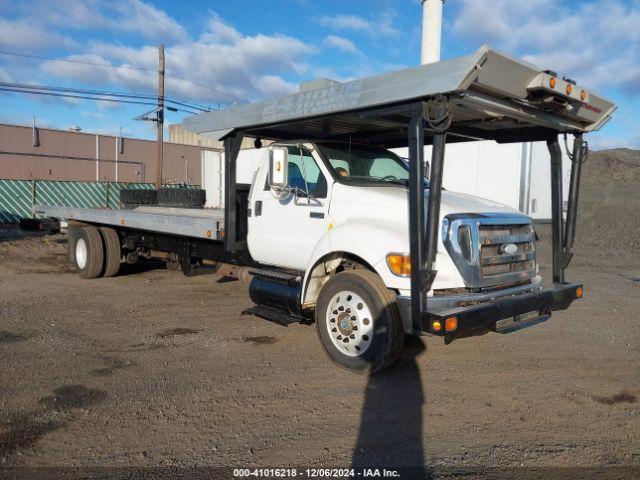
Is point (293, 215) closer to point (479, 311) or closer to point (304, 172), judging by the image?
point (304, 172)

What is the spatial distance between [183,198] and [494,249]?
20.0ft

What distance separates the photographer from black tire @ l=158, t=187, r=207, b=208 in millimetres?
9453

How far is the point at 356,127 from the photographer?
6.06 meters

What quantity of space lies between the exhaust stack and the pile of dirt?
6.83m

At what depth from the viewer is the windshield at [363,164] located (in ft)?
19.0

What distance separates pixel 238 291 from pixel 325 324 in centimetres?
403

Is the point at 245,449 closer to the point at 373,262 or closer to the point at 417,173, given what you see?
the point at 373,262

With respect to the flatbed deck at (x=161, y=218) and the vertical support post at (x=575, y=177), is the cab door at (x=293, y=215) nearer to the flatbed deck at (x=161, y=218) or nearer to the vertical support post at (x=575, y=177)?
the flatbed deck at (x=161, y=218)

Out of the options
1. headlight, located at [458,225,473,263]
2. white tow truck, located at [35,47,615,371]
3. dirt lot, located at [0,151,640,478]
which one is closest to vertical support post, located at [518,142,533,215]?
dirt lot, located at [0,151,640,478]

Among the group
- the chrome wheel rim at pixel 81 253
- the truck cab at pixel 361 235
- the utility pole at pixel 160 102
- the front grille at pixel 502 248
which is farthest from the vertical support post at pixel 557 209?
the utility pole at pixel 160 102

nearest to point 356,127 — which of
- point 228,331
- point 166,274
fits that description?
point 228,331

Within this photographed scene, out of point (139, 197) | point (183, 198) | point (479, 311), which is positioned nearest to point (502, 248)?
point (479, 311)

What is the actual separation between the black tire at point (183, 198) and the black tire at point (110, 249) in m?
1.02

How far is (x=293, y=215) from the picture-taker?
5.85 meters
